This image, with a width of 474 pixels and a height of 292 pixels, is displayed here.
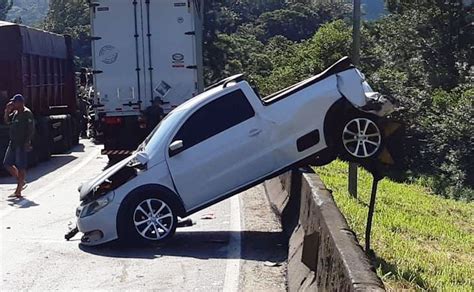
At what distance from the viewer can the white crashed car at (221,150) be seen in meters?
10.7

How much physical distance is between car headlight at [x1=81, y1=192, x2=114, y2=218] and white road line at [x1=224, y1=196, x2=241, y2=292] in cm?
159

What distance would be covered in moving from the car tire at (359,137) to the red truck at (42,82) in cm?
1126

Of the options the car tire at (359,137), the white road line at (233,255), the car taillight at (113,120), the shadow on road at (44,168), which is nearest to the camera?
the white road line at (233,255)

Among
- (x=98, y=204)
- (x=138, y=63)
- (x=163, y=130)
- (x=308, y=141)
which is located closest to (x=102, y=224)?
(x=98, y=204)

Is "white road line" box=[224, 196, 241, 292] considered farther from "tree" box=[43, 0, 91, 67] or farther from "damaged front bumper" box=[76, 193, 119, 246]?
"tree" box=[43, 0, 91, 67]

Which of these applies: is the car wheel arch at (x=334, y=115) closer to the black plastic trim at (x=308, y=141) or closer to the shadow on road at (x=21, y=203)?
the black plastic trim at (x=308, y=141)

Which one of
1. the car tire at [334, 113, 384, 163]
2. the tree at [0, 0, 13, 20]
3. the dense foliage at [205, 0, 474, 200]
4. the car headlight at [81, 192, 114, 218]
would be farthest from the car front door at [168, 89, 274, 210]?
the tree at [0, 0, 13, 20]

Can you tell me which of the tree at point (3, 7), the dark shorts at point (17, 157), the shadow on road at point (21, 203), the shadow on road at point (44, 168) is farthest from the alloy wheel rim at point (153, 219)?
the tree at point (3, 7)

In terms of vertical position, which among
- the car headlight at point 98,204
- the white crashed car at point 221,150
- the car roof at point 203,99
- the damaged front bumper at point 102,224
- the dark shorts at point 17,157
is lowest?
the dark shorts at point 17,157

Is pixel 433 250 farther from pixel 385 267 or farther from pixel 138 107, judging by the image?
pixel 138 107

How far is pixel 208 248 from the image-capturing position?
1083cm

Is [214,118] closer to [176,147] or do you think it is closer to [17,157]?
[176,147]

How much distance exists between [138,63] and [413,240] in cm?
1041

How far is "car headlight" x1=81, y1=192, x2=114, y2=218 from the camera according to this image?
10.7 meters
